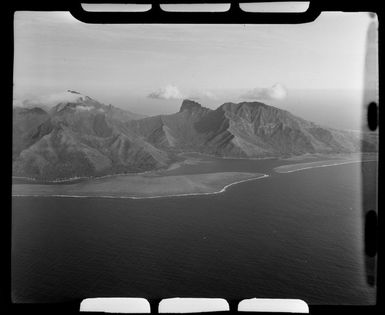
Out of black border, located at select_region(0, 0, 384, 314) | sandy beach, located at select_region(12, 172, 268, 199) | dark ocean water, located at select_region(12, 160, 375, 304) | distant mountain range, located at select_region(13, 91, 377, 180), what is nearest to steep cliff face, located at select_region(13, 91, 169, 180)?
distant mountain range, located at select_region(13, 91, 377, 180)

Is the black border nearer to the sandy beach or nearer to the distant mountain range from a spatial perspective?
the distant mountain range

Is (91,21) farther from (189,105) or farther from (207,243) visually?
(207,243)

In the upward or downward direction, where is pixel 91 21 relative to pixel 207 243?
upward

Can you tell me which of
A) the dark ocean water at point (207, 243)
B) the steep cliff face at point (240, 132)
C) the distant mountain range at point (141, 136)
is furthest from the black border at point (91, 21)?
the steep cliff face at point (240, 132)

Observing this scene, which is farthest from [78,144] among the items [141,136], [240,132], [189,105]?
[240,132]

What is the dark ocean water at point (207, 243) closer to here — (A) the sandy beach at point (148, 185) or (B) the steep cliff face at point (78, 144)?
(A) the sandy beach at point (148, 185)

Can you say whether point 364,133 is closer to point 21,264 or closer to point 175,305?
point 175,305

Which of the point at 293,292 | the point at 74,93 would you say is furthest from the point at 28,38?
the point at 293,292
